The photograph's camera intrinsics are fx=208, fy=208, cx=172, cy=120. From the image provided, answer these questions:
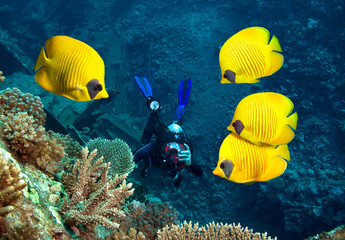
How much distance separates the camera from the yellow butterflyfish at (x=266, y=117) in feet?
5.55

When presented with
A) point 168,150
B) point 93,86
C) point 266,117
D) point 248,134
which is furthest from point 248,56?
point 168,150

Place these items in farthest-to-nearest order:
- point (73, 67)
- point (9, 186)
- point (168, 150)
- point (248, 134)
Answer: point (168, 150)
point (248, 134)
point (73, 67)
point (9, 186)

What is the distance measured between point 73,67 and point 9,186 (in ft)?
3.10

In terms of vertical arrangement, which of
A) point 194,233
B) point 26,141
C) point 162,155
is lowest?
point 162,155

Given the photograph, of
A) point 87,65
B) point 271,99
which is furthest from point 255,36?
point 87,65

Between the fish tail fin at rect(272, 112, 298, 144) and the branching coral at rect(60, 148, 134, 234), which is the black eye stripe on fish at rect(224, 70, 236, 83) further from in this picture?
the branching coral at rect(60, 148, 134, 234)

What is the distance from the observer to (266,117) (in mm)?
1709

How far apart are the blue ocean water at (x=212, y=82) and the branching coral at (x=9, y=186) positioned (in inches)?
239

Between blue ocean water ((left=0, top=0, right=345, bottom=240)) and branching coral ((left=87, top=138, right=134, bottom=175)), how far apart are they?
3764 millimetres

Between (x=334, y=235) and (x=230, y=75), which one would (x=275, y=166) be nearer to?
(x=230, y=75)

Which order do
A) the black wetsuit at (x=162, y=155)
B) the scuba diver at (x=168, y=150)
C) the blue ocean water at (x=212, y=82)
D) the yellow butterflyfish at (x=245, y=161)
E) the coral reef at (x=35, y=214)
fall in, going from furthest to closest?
the blue ocean water at (x=212, y=82), the black wetsuit at (x=162, y=155), the scuba diver at (x=168, y=150), the yellow butterflyfish at (x=245, y=161), the coral reef at (x=35, y=214)

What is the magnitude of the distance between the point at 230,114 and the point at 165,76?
429 centimetres

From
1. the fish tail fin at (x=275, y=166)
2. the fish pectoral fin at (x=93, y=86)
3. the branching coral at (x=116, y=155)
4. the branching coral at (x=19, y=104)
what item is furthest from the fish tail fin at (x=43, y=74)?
the branching coral at (x=116, y=155)

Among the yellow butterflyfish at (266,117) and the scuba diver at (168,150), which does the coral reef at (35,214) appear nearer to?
the yellow butterflyfish at (266,117)
